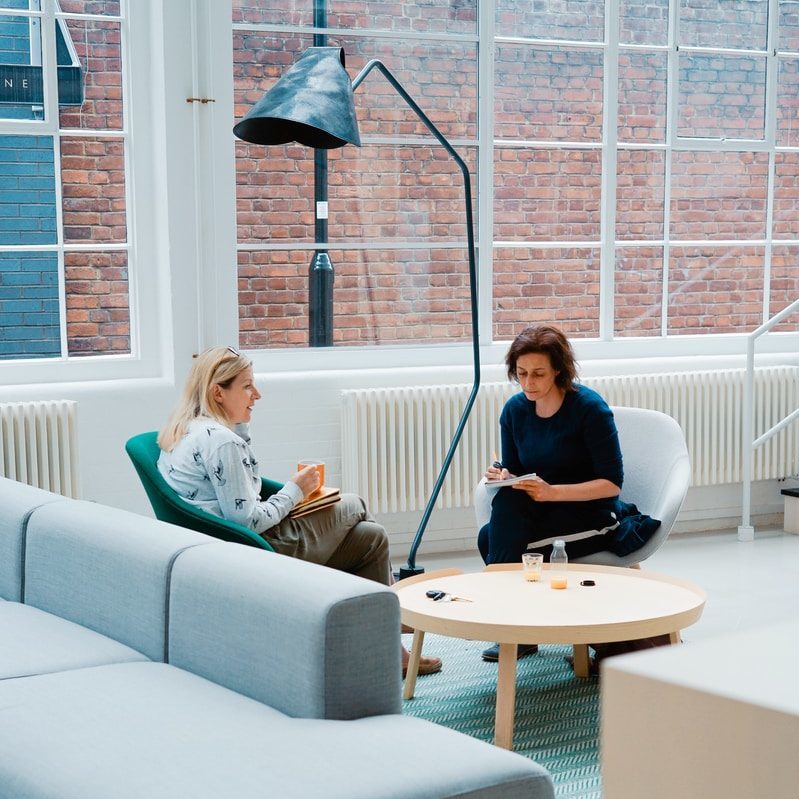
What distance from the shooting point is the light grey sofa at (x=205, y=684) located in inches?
72.8

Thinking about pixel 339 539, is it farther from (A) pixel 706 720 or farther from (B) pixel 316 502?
(A) pixel 706 720

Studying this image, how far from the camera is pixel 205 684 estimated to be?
2312 mm

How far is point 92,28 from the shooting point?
16.0 ft

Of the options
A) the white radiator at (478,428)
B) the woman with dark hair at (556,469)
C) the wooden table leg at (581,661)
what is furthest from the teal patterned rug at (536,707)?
the white radiator at (478,428)

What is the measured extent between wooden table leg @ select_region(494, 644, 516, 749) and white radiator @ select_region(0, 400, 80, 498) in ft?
7.40

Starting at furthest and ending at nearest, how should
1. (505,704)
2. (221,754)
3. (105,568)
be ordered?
(505,704), (105,568), (221,754)

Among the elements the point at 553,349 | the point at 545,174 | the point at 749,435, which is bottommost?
the point at 749,435

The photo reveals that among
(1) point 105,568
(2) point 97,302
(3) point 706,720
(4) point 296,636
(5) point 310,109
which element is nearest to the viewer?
(3) point 706,720

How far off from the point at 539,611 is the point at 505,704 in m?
0.27

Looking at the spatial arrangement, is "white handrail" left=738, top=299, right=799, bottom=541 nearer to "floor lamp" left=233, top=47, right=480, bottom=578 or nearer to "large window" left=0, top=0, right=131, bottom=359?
"floor lamp" left=233, top=47, right=480, bottom=578

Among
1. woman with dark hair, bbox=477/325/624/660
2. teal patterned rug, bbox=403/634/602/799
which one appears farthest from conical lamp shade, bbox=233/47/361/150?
teal patterned rug, bbox=403/634/602/799

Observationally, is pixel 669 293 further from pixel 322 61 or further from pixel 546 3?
pixel 322 61

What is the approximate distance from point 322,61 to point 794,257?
10.3ft

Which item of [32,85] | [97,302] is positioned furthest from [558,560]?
[32,85]
